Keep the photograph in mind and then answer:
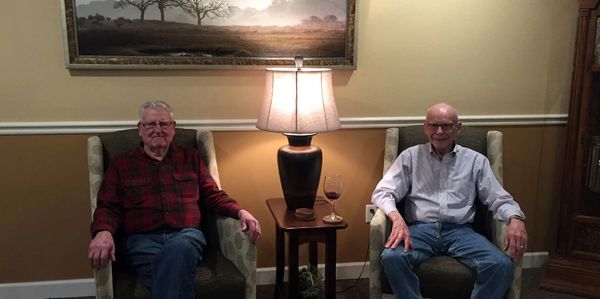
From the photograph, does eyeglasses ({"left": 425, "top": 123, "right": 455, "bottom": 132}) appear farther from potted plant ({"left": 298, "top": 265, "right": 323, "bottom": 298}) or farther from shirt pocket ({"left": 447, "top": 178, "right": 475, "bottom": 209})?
potted plant ({"left": 298, "top": 265, "right": 323, "bottom": 298})

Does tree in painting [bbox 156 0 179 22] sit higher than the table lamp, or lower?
higher

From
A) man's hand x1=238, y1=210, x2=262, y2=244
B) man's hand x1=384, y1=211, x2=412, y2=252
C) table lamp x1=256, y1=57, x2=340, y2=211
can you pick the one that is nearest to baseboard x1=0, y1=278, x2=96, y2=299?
man's hand x1=238, y1=210, x2=262, y2=244

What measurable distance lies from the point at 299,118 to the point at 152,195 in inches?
27.8

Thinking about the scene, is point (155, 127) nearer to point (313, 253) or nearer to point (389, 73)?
point (313, 253)

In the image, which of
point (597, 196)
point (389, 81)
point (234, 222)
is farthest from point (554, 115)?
point (234, 222)

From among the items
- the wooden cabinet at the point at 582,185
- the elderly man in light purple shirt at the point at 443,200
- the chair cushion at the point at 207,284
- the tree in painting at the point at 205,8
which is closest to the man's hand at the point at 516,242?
the elderly man in light purple shirt at the point at 443,200

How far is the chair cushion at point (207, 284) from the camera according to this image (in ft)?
6.70

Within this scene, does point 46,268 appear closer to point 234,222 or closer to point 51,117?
point 51,117

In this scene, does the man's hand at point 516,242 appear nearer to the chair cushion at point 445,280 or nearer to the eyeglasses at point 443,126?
the chair cushion at point 445,280

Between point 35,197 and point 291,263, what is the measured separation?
4.31ft

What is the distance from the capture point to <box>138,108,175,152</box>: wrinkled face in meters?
2.33

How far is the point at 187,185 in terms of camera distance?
2.39 m

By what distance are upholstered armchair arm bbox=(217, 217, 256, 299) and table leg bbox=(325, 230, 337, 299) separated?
0.38 meters

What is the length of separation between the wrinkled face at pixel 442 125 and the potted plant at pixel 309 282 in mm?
844
